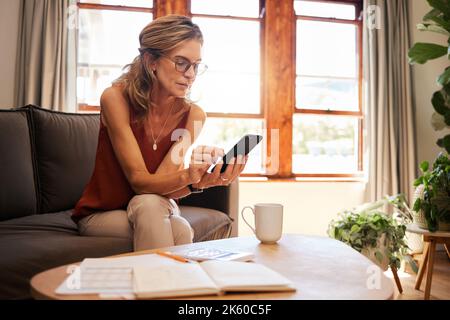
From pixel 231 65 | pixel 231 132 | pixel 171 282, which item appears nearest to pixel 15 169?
pixel 171 282

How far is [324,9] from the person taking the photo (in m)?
3.49

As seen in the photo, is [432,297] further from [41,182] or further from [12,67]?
[12,67]

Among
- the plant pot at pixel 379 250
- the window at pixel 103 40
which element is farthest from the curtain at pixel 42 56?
the plant pot at pixel 379 250

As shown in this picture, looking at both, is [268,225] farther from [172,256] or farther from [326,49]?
[326,49]

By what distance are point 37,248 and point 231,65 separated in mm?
2403

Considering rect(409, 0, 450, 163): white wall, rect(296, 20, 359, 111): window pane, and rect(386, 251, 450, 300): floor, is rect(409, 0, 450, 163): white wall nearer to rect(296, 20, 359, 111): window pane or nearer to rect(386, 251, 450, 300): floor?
rect(296, 20, 359, 111): window pane

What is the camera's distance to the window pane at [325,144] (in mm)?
3443

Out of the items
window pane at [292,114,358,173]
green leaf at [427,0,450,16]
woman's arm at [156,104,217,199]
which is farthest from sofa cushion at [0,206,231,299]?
window pane at [292,114,358,173]

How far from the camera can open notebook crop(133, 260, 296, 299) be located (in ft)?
2.22

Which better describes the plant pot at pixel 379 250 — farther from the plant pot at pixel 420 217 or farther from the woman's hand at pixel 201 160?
the woman's hand at pixel 201 160

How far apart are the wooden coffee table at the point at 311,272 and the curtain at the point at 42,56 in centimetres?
218

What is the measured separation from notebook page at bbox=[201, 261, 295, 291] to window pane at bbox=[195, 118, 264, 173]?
2499 mm

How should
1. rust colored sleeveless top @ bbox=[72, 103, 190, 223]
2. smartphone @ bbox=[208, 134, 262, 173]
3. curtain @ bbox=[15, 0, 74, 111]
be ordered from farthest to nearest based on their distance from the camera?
curtain @ bbox=[15, 0, 74, 111] < rust colored sleeveless top @ bbox=[72, 103, 190, 223] < smartphone @ bbox=[208, 134, 262, 173]

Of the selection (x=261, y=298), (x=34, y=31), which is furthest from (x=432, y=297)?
(x=34, y=31)
